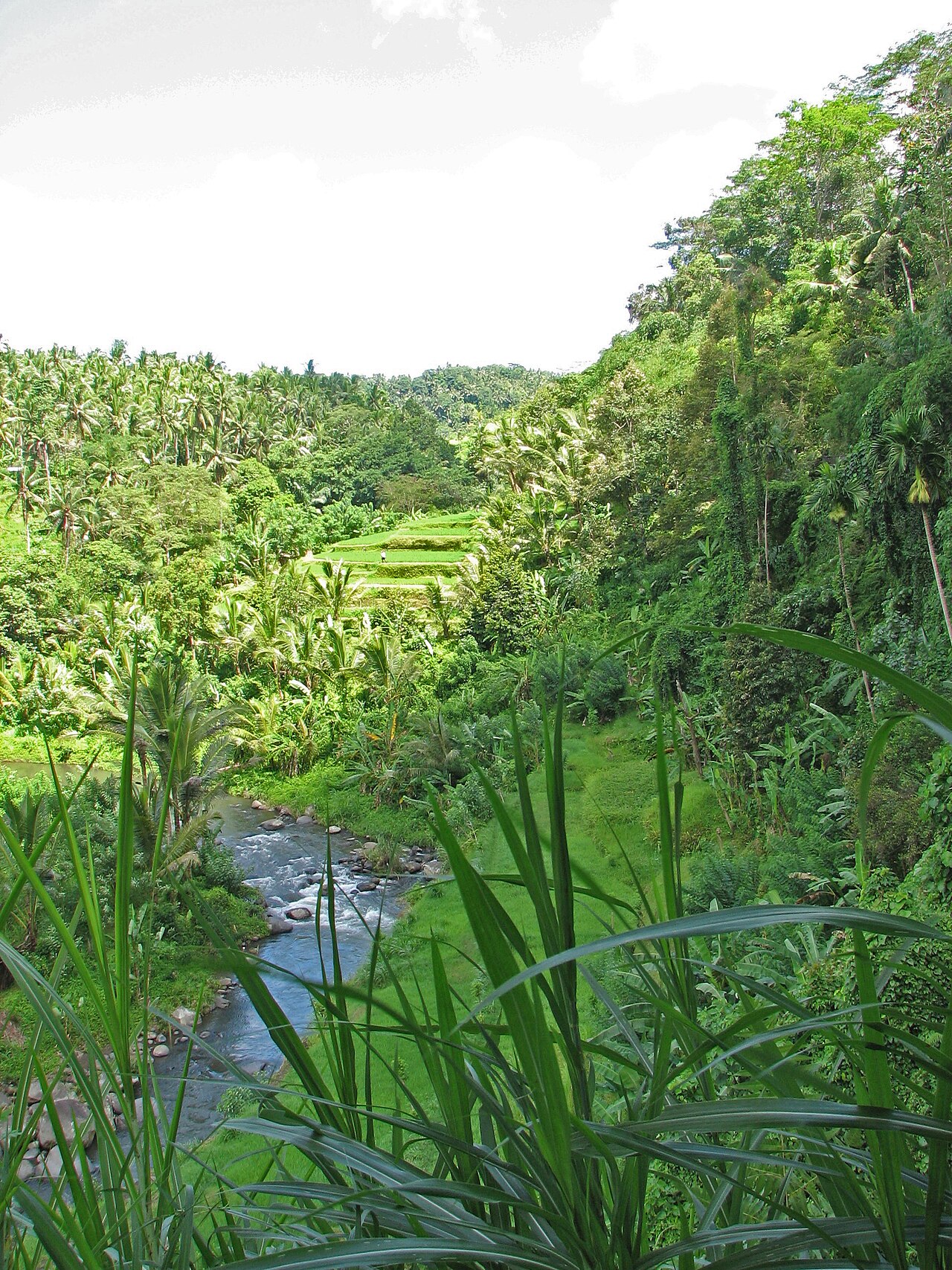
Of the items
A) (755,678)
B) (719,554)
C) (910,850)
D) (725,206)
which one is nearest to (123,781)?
(910,850)

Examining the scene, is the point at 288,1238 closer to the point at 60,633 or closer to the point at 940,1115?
the point at 940,1115

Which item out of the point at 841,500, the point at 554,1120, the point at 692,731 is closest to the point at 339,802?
the point at 692,731

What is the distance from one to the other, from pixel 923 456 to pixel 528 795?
28.8ft

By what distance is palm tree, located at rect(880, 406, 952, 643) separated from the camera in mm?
7961

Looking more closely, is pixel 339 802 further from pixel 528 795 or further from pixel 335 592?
pixel 528 795

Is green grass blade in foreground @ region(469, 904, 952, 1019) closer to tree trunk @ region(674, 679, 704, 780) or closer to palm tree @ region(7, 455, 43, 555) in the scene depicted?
tree trunk @ region(674, 679, 704, 780)

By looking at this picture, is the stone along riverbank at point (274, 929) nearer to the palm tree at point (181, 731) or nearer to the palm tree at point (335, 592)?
the palm tree at point (181, 731)

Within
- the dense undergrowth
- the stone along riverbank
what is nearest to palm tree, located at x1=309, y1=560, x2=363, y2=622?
the stone along riverbank

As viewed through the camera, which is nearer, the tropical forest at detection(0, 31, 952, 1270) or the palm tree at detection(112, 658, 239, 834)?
the tropical forest at detection(0, 31, 952, 1270)

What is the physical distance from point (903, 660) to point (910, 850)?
316 cm

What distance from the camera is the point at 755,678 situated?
9711 mm

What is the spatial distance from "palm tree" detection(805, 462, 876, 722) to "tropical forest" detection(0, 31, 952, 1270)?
0.26 ft

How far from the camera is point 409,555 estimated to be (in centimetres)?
2455

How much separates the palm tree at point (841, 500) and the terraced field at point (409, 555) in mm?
10487
